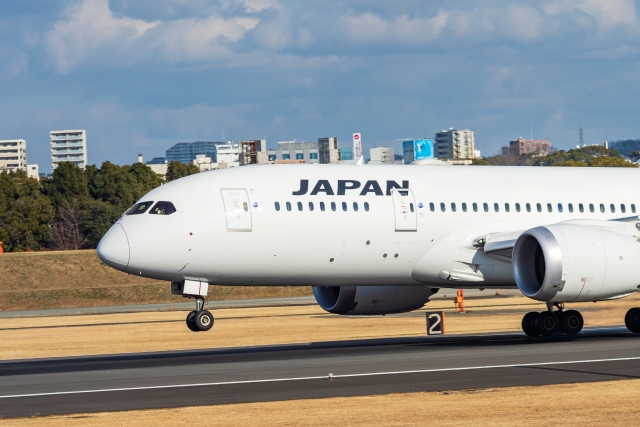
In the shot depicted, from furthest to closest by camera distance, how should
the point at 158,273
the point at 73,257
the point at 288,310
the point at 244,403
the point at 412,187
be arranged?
the point at 73,257
the point at 288,310
the point at 412,187
the point at 158,273
the point at 244,403

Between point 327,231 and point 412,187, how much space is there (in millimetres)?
2913

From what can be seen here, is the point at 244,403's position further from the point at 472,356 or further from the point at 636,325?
the point at 636,325

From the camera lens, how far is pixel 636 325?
29.4 meters

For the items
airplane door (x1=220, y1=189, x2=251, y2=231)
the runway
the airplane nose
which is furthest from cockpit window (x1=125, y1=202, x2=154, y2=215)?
the runway

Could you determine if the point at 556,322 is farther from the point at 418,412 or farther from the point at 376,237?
the point at 418,412

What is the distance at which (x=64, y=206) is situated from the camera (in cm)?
11325

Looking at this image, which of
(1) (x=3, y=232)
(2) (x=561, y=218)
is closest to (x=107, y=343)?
(2) (x=561, y=218)

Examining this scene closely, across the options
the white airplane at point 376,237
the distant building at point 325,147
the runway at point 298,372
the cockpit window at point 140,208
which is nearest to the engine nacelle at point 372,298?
the white airplane at point 376,237

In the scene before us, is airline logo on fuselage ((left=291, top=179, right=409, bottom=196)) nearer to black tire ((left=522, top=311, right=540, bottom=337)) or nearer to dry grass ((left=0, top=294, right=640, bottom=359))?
black tire ((left=522, top=311, right=540, bottom=337))

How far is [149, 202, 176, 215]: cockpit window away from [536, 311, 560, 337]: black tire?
10336 millimetres

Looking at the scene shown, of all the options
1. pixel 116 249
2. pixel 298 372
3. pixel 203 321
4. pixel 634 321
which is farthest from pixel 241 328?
pixel 298 372

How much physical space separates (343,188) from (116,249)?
19.5ft

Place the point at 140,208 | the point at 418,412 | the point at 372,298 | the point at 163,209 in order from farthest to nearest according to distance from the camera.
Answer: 1. the point at 372,298
2. the point at 140,208
3. the point at 163,209
4. the point at 418,412

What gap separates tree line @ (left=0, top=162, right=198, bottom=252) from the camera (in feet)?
353
